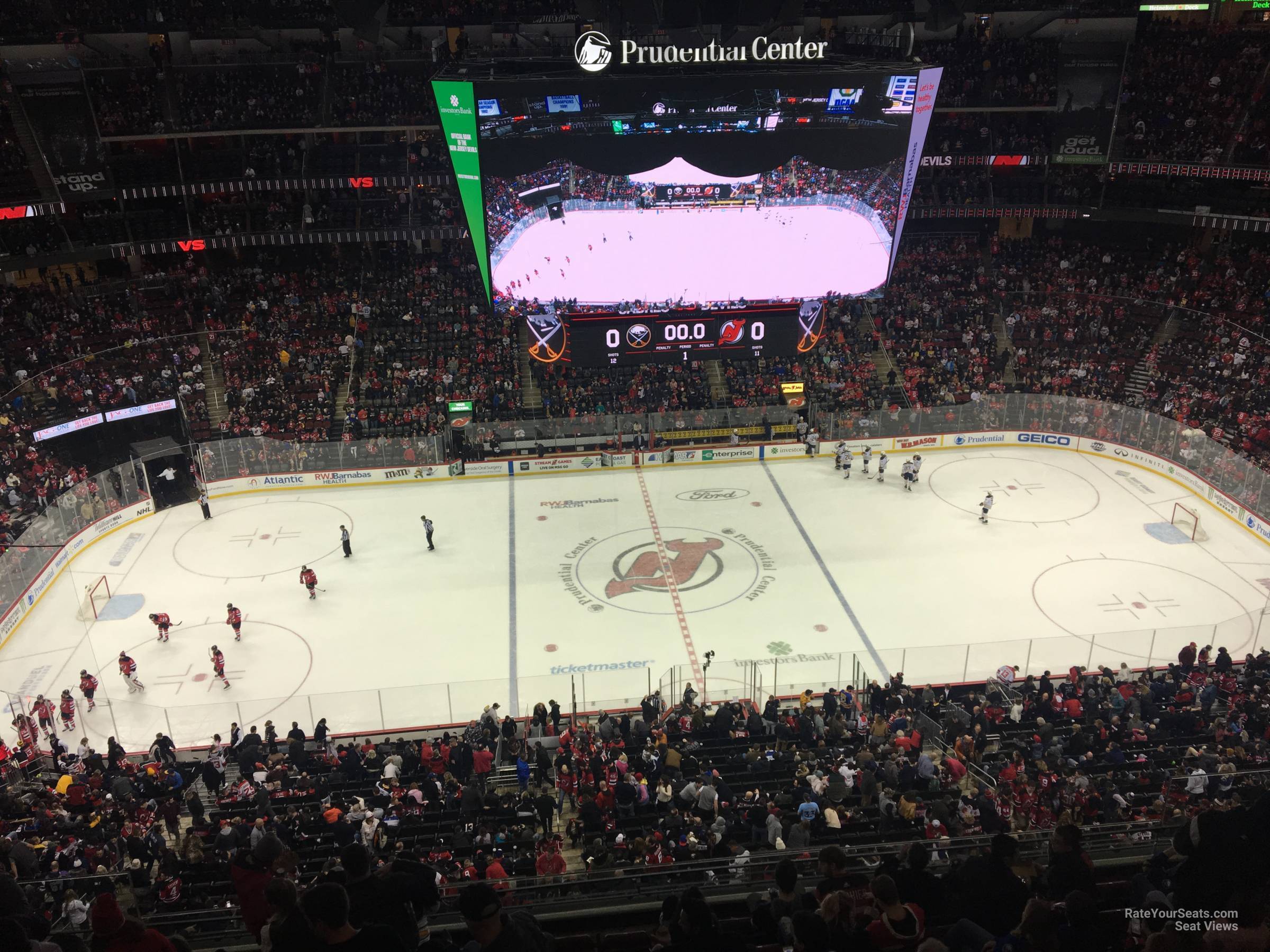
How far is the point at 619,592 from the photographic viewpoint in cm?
2534

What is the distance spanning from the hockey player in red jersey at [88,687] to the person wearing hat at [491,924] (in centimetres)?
1775

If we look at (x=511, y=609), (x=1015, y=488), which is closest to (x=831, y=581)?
(x=511, y=609)

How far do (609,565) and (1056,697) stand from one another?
39.8 feet

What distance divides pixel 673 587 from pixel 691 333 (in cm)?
851

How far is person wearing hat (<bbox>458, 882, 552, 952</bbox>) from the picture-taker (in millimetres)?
5559

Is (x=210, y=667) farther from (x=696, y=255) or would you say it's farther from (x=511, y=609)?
(x=696, y=255)

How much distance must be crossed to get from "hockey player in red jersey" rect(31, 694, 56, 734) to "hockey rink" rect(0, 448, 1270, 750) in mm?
459

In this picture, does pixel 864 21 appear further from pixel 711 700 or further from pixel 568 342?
pixel 711 700

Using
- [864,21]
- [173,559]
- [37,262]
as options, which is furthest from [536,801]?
[864,21]

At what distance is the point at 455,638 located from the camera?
2330cm

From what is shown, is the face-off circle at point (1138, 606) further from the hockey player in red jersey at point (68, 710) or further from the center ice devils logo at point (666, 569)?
the hockey player in red jersey at point (68, 710)

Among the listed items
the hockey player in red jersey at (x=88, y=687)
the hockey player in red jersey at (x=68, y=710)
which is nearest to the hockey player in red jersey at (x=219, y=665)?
the hockey player in red jersey at (x=88, y=687)

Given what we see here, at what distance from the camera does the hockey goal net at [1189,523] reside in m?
27.0

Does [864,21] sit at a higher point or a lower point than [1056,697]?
higher
